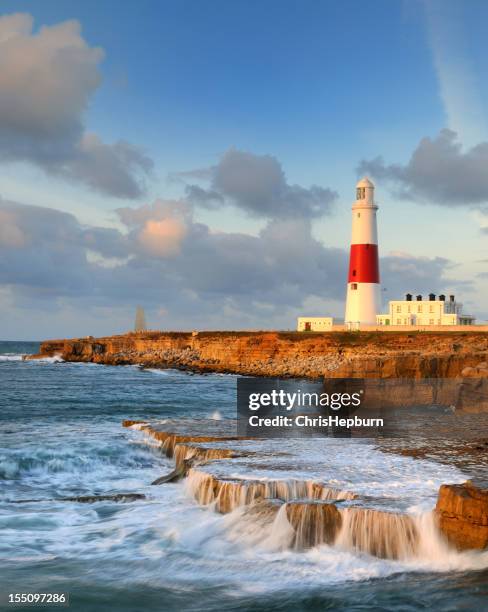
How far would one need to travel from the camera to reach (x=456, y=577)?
9.62 m

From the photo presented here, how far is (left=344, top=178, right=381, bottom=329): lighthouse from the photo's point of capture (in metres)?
53.1

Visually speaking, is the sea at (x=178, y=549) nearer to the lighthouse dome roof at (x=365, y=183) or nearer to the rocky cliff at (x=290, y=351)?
the rocky cliff at (x=290, y=351)

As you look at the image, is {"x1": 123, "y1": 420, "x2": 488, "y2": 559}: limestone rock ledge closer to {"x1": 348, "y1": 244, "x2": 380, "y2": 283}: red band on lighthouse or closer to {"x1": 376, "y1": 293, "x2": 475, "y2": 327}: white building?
{"x1": 348, "y1": 244, "x2": 380, "y2": 283}: red band on lighthouse

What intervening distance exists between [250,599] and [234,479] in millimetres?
3690

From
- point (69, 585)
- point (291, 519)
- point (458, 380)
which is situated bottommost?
point (69, 585)

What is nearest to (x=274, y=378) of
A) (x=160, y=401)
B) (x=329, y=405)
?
(x=160, y=401)

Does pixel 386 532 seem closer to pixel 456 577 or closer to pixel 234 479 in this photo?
pixel 456 577

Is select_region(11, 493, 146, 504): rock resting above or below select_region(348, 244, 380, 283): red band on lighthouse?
below

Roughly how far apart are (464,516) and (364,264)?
43735mm

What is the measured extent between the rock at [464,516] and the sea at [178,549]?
0.22 meters

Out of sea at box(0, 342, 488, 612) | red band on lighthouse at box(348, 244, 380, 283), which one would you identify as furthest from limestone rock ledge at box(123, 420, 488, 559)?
red band on lighthouse at box(348, 244, 380, 283)

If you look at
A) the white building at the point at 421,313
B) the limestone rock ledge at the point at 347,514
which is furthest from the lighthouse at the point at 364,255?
the limestone rock ledge at the point at 347,514

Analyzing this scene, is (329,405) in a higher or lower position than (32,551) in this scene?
higher

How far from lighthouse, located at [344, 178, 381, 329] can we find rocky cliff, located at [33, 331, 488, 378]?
2.76 metres
